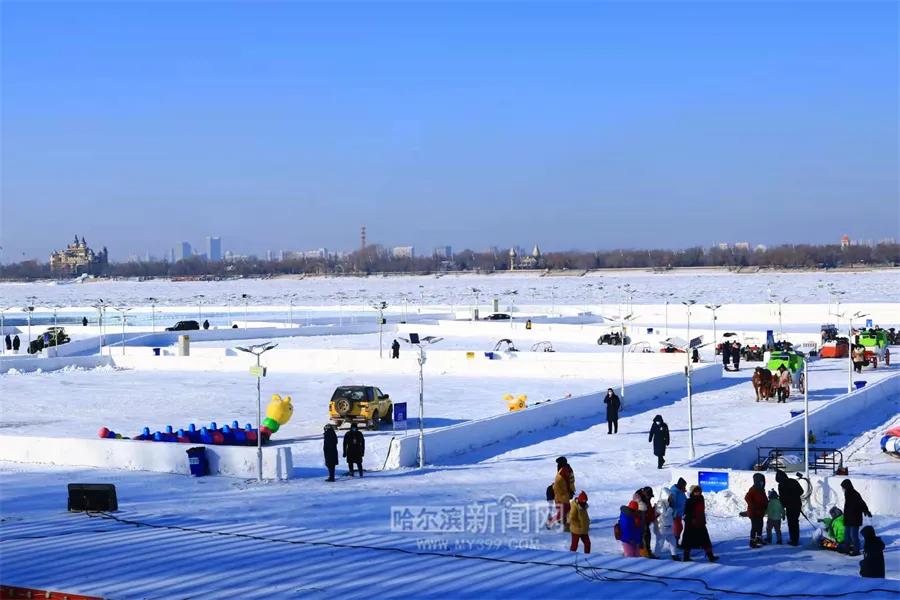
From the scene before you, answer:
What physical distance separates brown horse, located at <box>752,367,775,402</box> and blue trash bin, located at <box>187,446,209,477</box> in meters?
15.1

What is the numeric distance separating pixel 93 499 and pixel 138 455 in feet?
13.1

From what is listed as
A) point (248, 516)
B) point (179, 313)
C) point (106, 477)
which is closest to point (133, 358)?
point (106, 477)

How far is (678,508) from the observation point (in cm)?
1332

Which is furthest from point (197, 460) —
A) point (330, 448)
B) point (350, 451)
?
point (350, 451)

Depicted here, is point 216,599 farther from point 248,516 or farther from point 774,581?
point 774,581

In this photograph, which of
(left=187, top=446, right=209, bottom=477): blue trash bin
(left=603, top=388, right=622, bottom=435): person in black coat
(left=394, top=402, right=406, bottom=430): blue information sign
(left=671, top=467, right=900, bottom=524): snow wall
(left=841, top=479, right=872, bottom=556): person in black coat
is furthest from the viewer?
(left=603, top=388, right=622, bottom=435): person in black coat

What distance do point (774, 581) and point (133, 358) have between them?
3205cm

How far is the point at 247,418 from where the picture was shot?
25688mm

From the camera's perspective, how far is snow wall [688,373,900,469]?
1825 cm

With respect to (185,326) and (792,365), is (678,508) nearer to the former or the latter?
(792,365)

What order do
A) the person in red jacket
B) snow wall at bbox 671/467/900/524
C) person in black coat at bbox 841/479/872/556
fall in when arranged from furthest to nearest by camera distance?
1. snow wall at bbox 671/467/900/524
2. the person in red jacket
3. person in black coat at bbox 841/479/872/556

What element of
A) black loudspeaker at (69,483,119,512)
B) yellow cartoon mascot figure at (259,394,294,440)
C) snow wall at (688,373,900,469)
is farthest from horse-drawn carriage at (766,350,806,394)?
black loudspeaker at (69,483,119,512)

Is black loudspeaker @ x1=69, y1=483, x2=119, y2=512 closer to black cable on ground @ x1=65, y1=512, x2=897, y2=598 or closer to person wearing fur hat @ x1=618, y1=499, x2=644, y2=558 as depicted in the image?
black cable on ground @ x1=65, y1=512, x2=897, y2=598

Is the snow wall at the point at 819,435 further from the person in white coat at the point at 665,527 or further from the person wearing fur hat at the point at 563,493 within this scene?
the person in white coat at the point at 665,527
